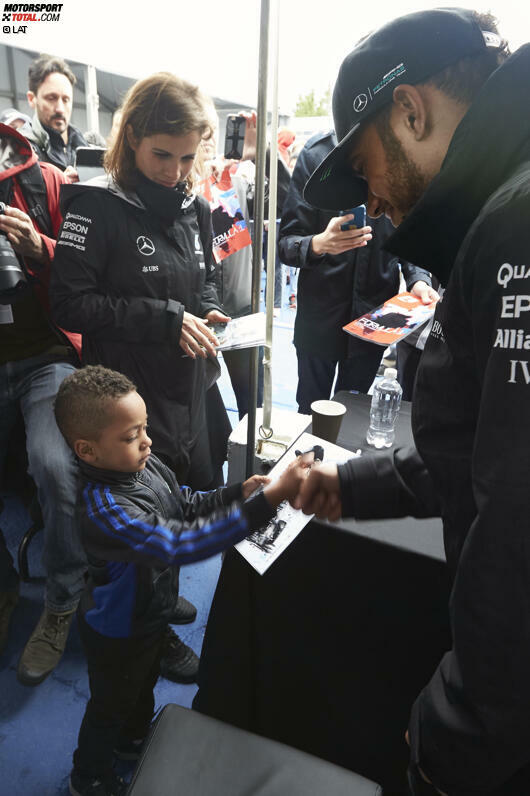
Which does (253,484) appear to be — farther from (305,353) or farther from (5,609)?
(305,353)

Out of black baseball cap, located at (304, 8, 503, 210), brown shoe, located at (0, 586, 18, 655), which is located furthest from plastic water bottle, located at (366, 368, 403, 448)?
brown shoe, located at (0, 586, 18, 655)

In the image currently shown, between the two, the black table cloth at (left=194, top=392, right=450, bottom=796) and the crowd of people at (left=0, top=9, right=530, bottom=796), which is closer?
the crowd of people at (left=0, top=9, right=530, bottom=796)

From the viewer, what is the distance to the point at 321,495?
1.09 m

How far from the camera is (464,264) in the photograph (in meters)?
0.62

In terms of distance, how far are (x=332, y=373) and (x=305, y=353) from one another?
0.59 feet

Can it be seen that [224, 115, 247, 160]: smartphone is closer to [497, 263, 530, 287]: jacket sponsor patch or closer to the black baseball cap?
the black baseball cap

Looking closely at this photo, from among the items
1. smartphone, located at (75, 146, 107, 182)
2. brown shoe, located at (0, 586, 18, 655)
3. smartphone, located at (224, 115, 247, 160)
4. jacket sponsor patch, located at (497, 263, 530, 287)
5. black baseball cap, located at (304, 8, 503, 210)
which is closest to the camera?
jacket sponsor patch, located at (497, 263, 530, 287)

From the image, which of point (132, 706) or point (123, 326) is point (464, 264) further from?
point (132, 706)

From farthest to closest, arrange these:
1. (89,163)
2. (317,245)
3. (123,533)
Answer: (89,163) → (317,245) → (123,533)

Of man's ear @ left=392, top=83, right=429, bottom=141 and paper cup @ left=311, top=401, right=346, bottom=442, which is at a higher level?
man's ear @ left=392, top=83, right=429, bottom=141

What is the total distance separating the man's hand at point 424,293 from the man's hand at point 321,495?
45.6 inches

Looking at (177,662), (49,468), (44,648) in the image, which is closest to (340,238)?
(49,468)

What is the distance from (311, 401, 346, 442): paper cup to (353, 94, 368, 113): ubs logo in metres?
0.84

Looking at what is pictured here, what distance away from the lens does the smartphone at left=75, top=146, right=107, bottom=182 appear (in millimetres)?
2486
